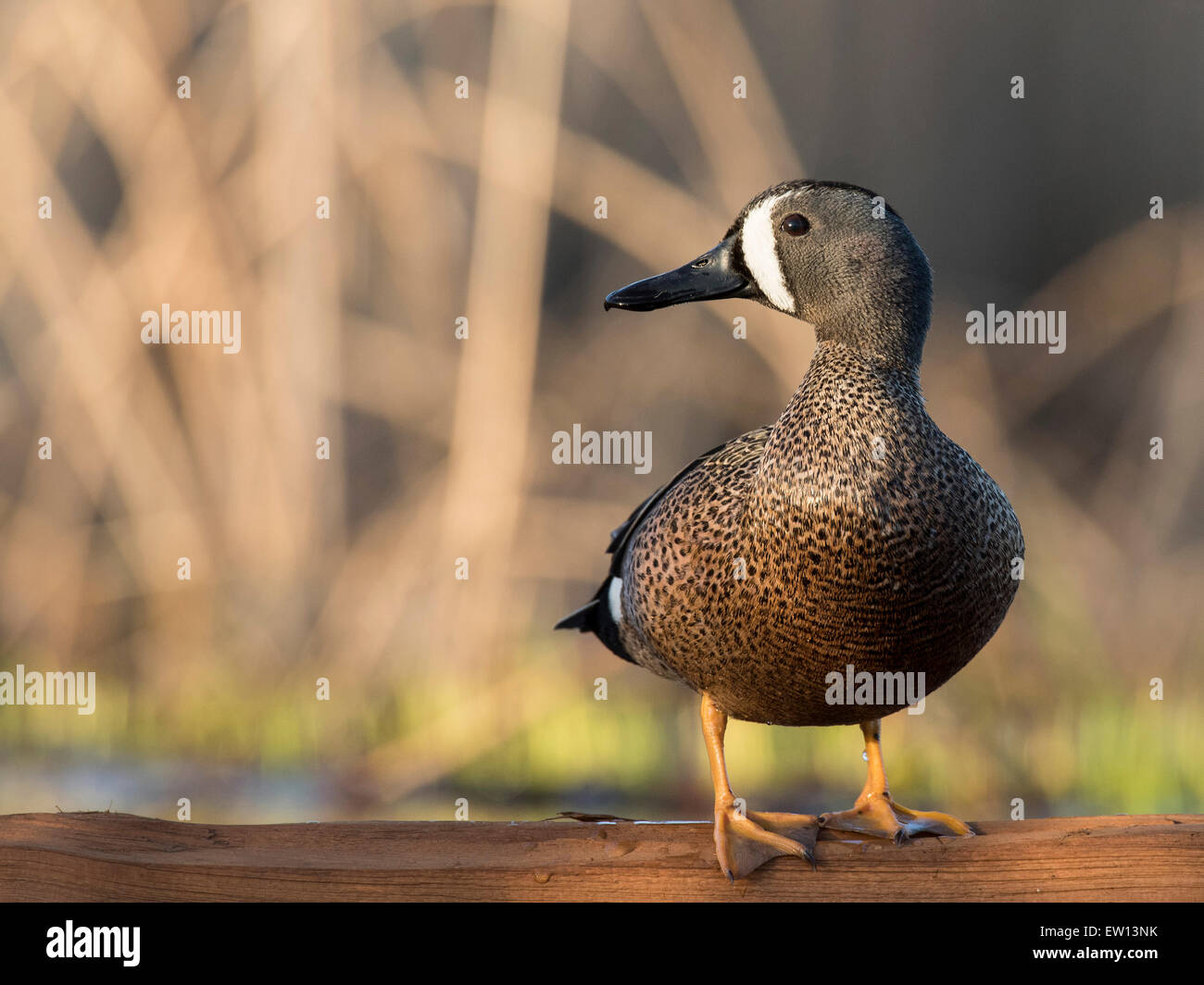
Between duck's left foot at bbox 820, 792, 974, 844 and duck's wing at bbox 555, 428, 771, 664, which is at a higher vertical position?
duck's wing at bbox 555, 428, 771, 664

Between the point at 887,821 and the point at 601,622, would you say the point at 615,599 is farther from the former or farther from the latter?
the point at 887,821

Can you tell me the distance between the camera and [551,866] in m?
1.58

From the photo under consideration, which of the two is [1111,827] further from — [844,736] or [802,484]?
[844,736]

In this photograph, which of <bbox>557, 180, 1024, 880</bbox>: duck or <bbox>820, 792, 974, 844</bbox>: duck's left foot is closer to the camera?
<bbox>557, 180, 1024, 880</bbox>: duck

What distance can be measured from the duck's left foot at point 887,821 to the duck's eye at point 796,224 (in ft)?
2.77

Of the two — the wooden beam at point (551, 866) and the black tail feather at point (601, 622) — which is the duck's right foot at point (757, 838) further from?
the black tail feather at point (601, 622)

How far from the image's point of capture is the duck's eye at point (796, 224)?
1.80 metres

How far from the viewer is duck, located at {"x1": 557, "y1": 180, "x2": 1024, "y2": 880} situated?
1.63 metres

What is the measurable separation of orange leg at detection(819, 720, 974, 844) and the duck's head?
2.00 ft
